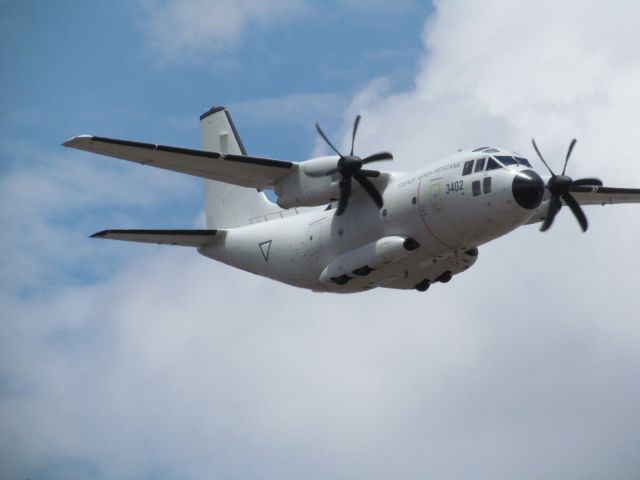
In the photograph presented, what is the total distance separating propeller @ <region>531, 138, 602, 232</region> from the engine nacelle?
5750 millimetres

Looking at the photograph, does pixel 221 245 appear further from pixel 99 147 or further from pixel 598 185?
pixel 598 185

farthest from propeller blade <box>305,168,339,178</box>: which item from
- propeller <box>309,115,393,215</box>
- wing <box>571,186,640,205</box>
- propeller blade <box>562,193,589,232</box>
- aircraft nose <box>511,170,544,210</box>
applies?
wing <box>571,186,640,205</box>

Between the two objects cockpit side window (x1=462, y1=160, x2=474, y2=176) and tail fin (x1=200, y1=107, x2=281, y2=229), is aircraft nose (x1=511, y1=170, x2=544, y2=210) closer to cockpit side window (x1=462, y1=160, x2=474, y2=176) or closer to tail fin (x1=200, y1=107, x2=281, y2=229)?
cockpit side window (x1=462, y1=160, x2=474, y2=176)

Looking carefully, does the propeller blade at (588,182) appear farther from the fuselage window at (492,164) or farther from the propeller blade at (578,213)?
the fuselage window at (492,164)

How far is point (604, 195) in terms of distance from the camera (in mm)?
31688

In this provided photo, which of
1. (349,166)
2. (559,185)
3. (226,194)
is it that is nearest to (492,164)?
(559,185)

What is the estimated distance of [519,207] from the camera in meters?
24.9

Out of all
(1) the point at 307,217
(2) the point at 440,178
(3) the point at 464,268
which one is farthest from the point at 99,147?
(3) the point at 464,268

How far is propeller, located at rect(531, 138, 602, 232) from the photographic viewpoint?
27094 mm

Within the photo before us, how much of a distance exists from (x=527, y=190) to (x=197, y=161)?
363 inches

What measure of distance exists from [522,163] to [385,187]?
4016 millimetres

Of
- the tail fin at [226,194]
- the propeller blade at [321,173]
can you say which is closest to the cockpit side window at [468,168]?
the propeller blade at [321,173]

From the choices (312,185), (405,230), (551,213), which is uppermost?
(312,185)

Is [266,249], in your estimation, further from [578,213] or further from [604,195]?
[604,195]
